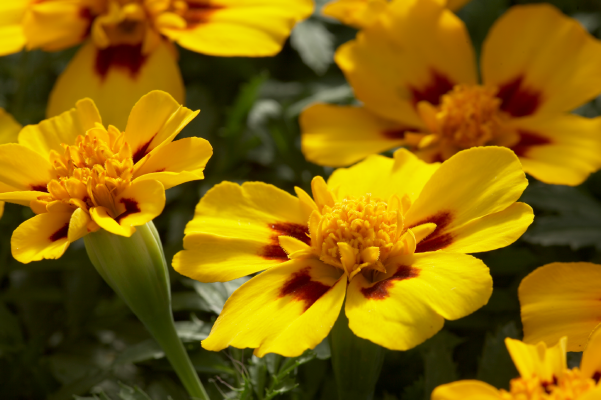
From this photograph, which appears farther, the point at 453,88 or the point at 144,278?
the point at 453,88

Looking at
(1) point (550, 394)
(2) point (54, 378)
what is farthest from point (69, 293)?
(1) point (550, 394)

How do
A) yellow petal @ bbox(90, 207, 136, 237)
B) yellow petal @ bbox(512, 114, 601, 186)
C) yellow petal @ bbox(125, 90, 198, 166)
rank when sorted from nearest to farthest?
yellow petal @ bbox(90, 207, 136, 237) → yellow petal @ bbox(125, 90, 198, 166) → yellow petal @ bbox(512, 114, 601, 186)

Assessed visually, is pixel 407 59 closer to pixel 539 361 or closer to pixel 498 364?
pixel 498 364

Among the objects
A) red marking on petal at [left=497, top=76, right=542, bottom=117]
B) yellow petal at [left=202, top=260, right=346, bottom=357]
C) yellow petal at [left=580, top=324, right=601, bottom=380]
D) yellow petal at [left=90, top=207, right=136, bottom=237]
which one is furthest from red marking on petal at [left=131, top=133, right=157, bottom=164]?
red marking on petal at [left=497, top=76, right=542, bottom=117]

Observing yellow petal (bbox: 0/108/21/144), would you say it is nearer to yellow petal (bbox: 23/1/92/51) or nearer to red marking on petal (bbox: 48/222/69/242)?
yellow petal (bbox: 23/1/92/51)

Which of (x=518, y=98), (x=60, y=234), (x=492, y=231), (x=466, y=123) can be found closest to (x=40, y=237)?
(x=60, y=234)

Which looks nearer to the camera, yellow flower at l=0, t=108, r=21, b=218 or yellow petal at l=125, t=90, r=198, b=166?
yellow petal at l=125, t=90, r=198, b=166

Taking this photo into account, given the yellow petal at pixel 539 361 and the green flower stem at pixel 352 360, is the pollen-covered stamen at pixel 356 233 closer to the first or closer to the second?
the green flower stem at pixel 352 360
